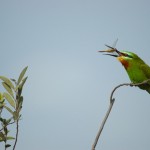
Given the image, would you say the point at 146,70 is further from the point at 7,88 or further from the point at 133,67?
the point at 7,88

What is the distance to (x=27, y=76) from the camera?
8.78 feet

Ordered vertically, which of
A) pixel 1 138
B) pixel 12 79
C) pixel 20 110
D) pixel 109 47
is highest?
pixel 109 47

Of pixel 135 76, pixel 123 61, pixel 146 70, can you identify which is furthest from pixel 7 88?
pixel 146 70

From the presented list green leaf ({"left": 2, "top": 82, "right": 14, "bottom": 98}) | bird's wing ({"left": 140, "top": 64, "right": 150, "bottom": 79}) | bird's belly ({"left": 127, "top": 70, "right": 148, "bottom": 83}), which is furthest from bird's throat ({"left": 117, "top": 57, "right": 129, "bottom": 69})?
green leaf ({"left": 2, "top": 82, "right": 14, "bottom": 98})

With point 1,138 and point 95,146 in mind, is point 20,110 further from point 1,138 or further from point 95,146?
point 95,146

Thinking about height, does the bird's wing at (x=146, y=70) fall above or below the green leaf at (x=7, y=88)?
below

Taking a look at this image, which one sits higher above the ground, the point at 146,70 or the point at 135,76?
the point at 146,70

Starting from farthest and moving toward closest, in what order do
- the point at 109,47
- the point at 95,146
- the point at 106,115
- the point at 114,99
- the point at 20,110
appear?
the point at 109,47 → the point at 20,110 → the point at 114,99 → the point at 106,115 → the point at 95,146

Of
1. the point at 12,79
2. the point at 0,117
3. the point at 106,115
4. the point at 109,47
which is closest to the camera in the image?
the point at 106,115

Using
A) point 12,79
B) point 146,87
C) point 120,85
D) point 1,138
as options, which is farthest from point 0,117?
point 146,87

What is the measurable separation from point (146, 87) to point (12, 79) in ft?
13.9

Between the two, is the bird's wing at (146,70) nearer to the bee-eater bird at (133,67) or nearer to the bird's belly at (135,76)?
the bee-eater bird at (133,67)

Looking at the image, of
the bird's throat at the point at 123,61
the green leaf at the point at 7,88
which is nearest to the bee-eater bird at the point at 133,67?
the bird's throat at the point at 123,61

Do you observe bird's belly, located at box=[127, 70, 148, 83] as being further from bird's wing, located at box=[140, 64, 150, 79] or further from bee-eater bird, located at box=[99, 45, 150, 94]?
bird's wing, located at box=[140, 64, 150, 79]
